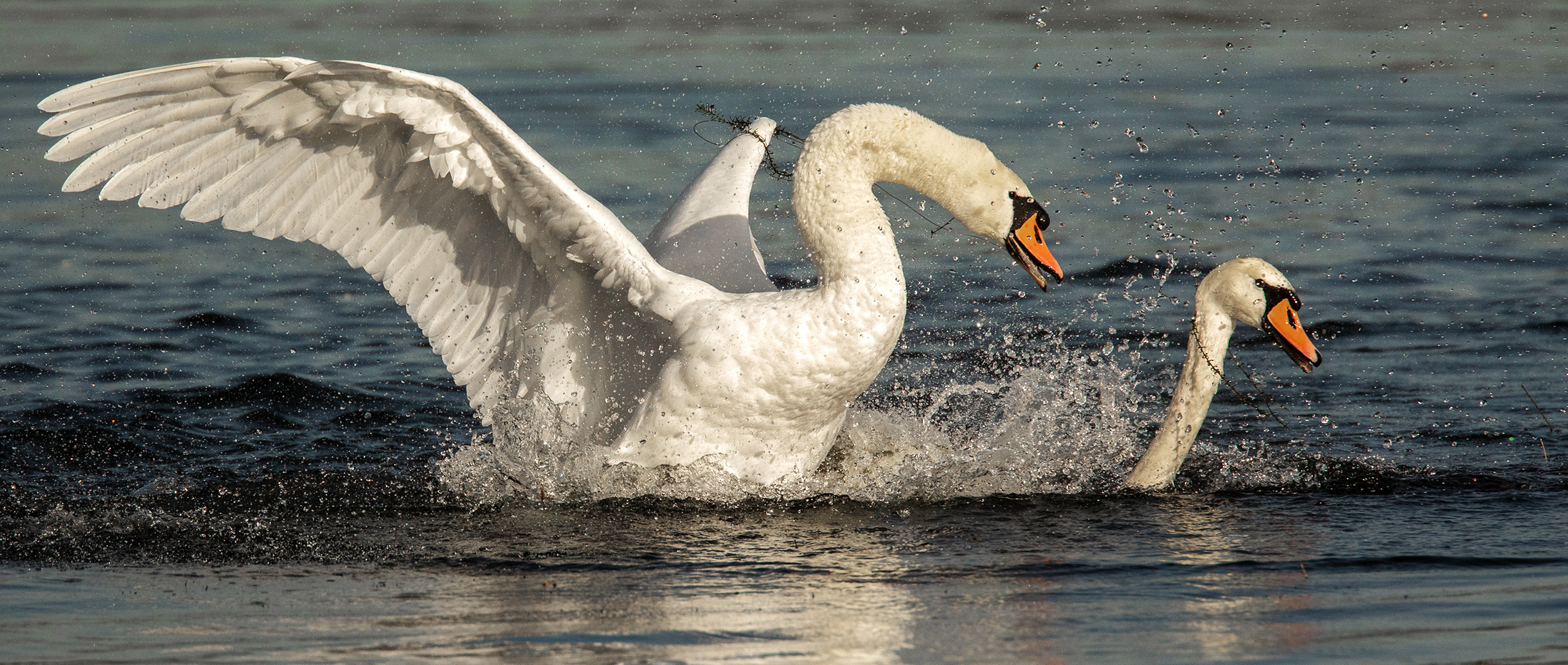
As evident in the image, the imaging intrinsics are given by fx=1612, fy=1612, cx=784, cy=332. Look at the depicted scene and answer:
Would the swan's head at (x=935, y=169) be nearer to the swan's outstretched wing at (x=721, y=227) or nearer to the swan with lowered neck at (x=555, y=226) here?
the swan with lowered neck at (x=555, y=226)

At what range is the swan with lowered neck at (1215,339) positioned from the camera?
629 centimetres

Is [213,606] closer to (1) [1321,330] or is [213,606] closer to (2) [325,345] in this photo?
(2) [325,345]

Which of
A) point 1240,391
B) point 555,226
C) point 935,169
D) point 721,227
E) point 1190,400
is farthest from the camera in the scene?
point 1240,391

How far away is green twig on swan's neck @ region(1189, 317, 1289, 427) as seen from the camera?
6453mm

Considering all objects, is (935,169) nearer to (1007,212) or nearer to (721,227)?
(1007,212)

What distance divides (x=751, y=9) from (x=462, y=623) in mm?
15908

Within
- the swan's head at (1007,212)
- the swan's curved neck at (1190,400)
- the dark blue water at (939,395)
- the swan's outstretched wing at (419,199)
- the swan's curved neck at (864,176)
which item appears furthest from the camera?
the swan's curved neck at (1190,400)

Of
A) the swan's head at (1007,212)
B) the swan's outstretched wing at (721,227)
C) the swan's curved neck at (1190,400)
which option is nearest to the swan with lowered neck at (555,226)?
the swan's head at (1007,212)

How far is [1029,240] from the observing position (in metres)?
5.96

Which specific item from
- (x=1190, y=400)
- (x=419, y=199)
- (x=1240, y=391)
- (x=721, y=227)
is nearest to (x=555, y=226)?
(x=419, y=199)

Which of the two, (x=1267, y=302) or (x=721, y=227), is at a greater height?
(x=721, y=227)

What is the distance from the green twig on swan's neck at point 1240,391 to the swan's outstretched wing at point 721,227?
1782mm

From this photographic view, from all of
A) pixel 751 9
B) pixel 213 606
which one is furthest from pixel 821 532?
pixel 751 9

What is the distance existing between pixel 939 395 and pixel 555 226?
281cm
